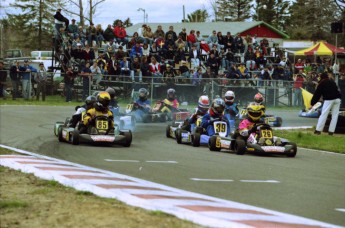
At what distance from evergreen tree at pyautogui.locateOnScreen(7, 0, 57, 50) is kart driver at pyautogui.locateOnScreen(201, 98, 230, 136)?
4465 cm

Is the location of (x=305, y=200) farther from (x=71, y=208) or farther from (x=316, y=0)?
(x=316, y=0)

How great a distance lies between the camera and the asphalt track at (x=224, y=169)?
8297 millimetres

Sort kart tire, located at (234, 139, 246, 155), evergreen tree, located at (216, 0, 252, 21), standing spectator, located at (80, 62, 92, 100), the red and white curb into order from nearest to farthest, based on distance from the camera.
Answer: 1. the red and white curb
2. kart tire, located at (234, 139, 246, 155)
3. standing spectator, located at (80, 62, 92, 100)
4. evergreen tree, located at (216, 0, 252, 21)

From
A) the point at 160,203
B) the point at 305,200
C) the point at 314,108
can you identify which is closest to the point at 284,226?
the point at 160,203

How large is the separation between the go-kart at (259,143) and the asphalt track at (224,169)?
8.2 inches

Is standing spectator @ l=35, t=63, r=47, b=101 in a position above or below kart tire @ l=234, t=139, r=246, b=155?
above

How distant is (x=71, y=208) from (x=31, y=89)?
916 inches

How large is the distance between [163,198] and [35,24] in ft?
194

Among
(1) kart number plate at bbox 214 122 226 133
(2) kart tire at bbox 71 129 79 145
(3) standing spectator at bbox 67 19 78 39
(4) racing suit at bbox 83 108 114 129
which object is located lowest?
(2) kart tire at bbox 71 129 79 145

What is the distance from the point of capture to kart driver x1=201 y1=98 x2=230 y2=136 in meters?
15.8

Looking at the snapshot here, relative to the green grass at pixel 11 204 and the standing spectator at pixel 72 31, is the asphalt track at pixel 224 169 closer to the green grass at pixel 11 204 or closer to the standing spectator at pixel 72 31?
the green grass at pixel 11 204

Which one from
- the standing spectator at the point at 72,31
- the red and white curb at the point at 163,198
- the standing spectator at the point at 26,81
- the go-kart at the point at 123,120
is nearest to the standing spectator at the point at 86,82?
the standing spectator at the point at 26,81

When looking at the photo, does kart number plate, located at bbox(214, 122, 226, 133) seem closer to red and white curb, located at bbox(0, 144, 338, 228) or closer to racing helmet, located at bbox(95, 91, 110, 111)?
racing helmet, located at bbox(95, 91, 110, 111)

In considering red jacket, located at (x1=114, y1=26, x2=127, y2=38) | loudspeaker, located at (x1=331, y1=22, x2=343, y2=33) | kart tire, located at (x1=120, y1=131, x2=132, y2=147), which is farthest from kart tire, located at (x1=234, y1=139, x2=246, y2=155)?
red jacket, located at (x1=114, y1=26, x2=127, y2=38)
